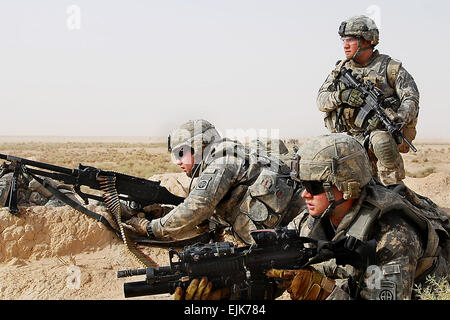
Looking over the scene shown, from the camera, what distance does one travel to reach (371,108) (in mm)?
6664

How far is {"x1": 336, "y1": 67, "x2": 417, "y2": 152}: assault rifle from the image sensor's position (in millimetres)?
6523

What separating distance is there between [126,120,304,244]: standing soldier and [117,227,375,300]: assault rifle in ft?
7.08

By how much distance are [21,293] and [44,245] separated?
0.87 metres

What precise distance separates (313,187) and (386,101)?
3595mm

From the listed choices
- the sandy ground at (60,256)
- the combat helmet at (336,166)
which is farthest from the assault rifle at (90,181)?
the combat helmet at (336,166)

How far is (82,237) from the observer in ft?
20.4

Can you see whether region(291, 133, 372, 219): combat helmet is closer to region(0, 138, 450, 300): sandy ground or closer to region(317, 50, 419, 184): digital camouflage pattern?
region(0, 138, 450, 300): sandy ground

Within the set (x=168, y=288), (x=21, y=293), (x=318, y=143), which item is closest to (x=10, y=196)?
(x=21, y=293)

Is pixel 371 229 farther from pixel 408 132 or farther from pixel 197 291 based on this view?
pixel 408 132

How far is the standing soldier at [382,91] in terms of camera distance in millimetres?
6648

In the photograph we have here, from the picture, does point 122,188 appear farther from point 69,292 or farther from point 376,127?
point 376,127

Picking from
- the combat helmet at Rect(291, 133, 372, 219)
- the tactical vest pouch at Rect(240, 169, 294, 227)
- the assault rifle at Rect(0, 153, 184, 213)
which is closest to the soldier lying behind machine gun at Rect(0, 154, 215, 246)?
the assault rifle at Rect(0, 153, 184, 213)

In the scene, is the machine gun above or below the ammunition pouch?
below

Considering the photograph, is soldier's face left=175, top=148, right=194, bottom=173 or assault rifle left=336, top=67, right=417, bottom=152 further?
assault rifle left=336, top=67, right=417, bottom=152
